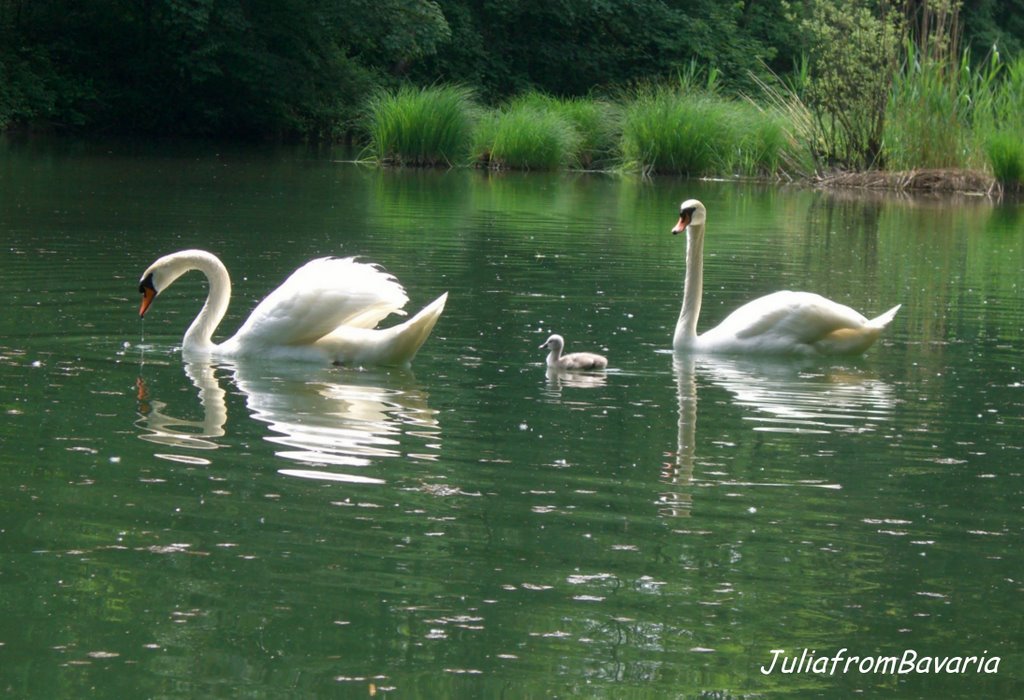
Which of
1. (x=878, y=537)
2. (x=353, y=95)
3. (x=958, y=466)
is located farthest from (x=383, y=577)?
(x=353, y=95)

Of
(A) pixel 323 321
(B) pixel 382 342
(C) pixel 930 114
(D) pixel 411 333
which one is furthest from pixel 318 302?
(C) pixel 930 114

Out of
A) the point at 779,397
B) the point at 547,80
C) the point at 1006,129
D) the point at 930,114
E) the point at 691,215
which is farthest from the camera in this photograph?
the point at 547,80

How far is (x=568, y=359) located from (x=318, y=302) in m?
1.36

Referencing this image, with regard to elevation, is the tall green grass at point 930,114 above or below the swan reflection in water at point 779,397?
above

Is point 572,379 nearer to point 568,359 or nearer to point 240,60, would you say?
point 568,359

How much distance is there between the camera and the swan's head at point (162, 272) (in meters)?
9.47

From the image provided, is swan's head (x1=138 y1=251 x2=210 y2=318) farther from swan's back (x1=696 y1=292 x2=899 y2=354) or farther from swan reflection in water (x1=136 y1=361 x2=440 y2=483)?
swan's back (x1=696 y1=292 x2=899 y2=354)

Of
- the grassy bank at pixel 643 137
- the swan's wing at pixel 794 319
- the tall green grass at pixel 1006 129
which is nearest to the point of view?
the swan's wing at pixel 794 319

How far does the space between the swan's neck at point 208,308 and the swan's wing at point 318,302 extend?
1.16 ft

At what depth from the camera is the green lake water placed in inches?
175

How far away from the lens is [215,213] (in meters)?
18.1

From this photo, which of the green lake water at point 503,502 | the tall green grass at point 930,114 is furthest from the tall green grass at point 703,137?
the green lake water at point 503,502

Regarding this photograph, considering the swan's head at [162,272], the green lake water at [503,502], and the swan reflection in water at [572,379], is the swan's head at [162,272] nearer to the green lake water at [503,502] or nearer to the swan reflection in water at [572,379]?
the green lake water at [503,502]

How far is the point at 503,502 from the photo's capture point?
6039 mm
